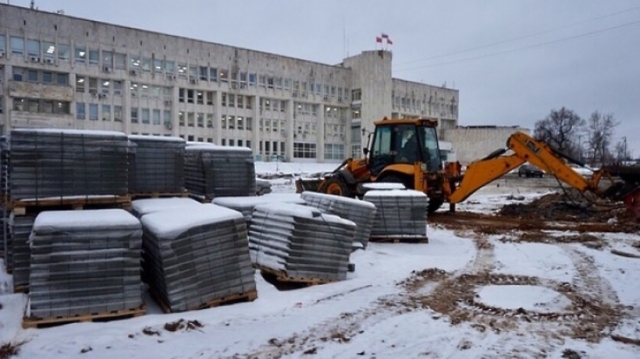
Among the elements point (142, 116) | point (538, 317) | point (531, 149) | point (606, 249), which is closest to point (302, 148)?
point (142, 116)

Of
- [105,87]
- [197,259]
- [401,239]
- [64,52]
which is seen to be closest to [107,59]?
[105,87]

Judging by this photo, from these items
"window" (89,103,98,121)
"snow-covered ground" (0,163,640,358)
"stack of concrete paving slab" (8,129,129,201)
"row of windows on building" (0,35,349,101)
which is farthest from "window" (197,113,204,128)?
"stack of concrete paving slab" (8,129,129,201)

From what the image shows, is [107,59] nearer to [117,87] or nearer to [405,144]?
[117,87]

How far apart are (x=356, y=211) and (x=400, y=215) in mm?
1726

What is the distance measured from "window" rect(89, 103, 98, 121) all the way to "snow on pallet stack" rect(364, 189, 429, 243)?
45075 millimetres

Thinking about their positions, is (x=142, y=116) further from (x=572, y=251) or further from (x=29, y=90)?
(x=572, y=251)

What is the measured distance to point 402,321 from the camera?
6391mm

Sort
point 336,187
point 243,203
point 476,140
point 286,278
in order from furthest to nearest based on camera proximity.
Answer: point 476,140, point 336,187, point 243,203, point 286,278

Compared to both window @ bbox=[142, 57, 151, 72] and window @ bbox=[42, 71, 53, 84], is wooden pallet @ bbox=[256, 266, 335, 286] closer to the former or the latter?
window @ bbox=[42, 71, 53, 84]

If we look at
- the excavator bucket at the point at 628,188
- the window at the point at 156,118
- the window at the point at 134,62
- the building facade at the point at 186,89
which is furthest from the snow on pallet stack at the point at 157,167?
the window at the point at 156,118

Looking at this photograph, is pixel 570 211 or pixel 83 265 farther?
pixel 570 211

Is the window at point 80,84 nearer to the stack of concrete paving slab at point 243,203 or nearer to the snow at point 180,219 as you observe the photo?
the stack of concrete paving slab at point 243,203

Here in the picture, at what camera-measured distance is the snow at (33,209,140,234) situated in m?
6.04

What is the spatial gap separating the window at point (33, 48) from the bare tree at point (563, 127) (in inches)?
2800
